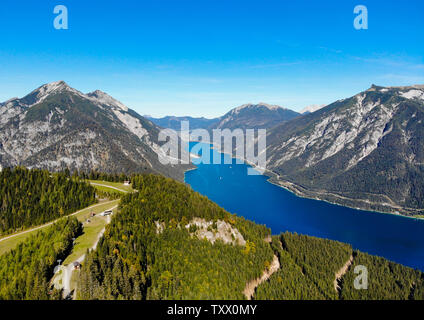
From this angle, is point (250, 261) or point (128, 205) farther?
point (250, 261)

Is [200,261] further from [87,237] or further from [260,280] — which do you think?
[87,237]

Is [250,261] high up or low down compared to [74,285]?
down

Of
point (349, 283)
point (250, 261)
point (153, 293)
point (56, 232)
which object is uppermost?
point (56, 232)

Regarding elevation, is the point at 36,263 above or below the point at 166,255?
above

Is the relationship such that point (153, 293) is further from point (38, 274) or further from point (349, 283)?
point (349, 283)

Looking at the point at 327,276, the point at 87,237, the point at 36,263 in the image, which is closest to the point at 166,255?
the point at 87,237
